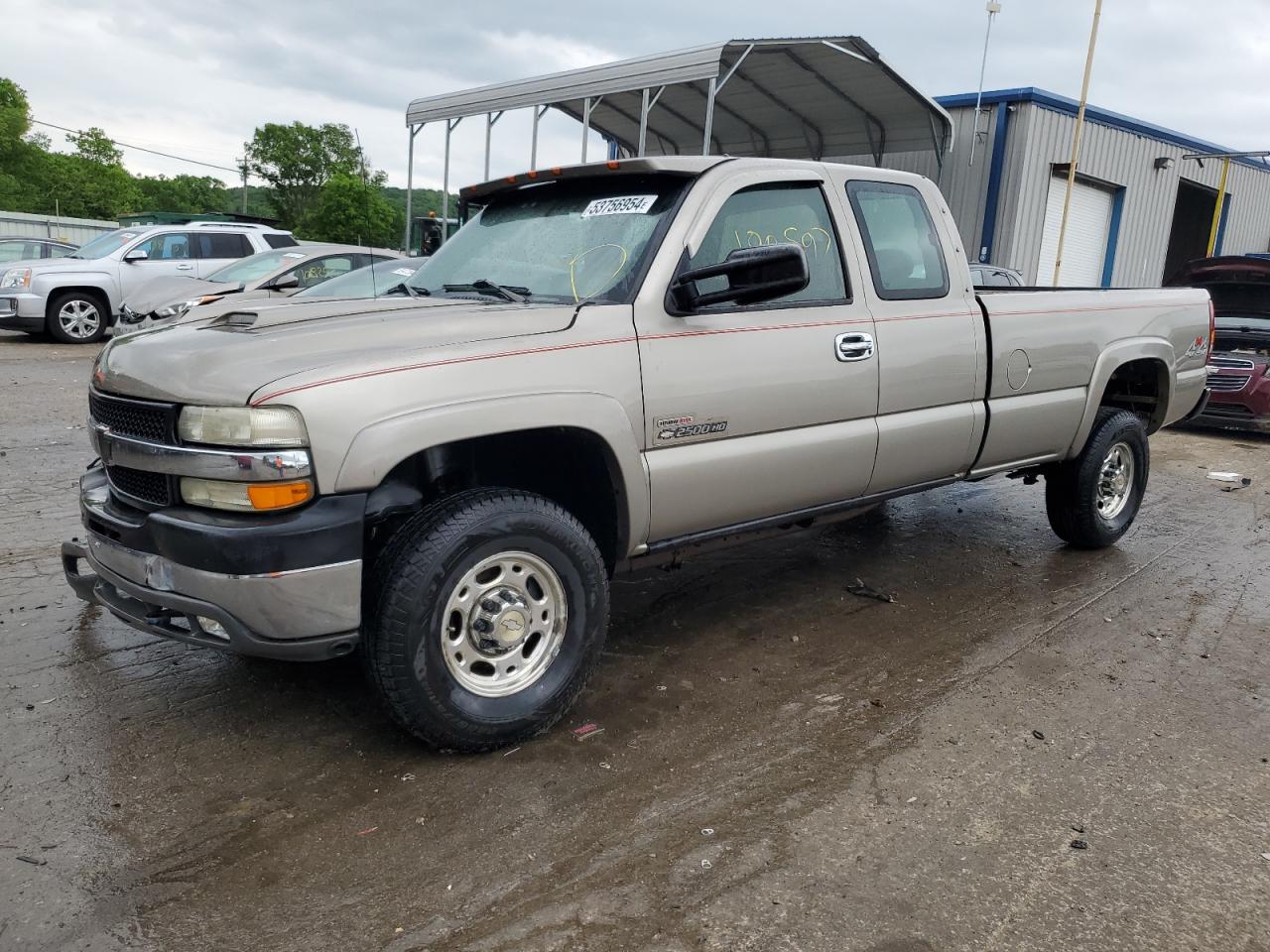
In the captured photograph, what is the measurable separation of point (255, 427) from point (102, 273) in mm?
14227

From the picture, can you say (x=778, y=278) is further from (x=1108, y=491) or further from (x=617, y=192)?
(x=1108, y=491)

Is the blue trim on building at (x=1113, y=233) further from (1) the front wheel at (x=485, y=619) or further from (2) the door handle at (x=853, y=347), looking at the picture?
(1) the front wheel at (x=485, y=619)

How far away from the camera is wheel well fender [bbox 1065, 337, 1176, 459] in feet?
17.9

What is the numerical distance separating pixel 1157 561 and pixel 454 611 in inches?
177

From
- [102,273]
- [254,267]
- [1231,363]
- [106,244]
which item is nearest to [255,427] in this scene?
[1231,363]

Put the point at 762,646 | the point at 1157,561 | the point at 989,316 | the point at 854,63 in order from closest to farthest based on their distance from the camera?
the point at 762,646
the point at 989,316
the point at 1157,561
the point at 854,63

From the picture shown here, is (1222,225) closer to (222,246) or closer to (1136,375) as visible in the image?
(1136,375)

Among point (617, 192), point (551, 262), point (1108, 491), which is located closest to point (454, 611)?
point (551, 262)

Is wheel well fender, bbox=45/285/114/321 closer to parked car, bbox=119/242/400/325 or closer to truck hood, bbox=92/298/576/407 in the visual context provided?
parked car, bbox=119/242/400/325

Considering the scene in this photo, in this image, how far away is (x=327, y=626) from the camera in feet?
9.53

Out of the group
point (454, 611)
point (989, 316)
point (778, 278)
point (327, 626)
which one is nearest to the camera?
point (327, 626)

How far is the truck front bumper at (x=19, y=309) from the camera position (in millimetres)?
14195

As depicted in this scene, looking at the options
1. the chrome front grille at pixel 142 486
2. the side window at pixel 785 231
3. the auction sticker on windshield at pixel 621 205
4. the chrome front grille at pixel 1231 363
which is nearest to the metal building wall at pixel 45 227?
the chrome front grille at pixel 1231 363

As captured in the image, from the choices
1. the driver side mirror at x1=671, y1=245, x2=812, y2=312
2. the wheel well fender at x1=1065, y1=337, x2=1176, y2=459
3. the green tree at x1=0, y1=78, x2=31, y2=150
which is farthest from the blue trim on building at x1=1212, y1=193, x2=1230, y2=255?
the green tree at x1=0, y1=78, x2=31, y2=150
